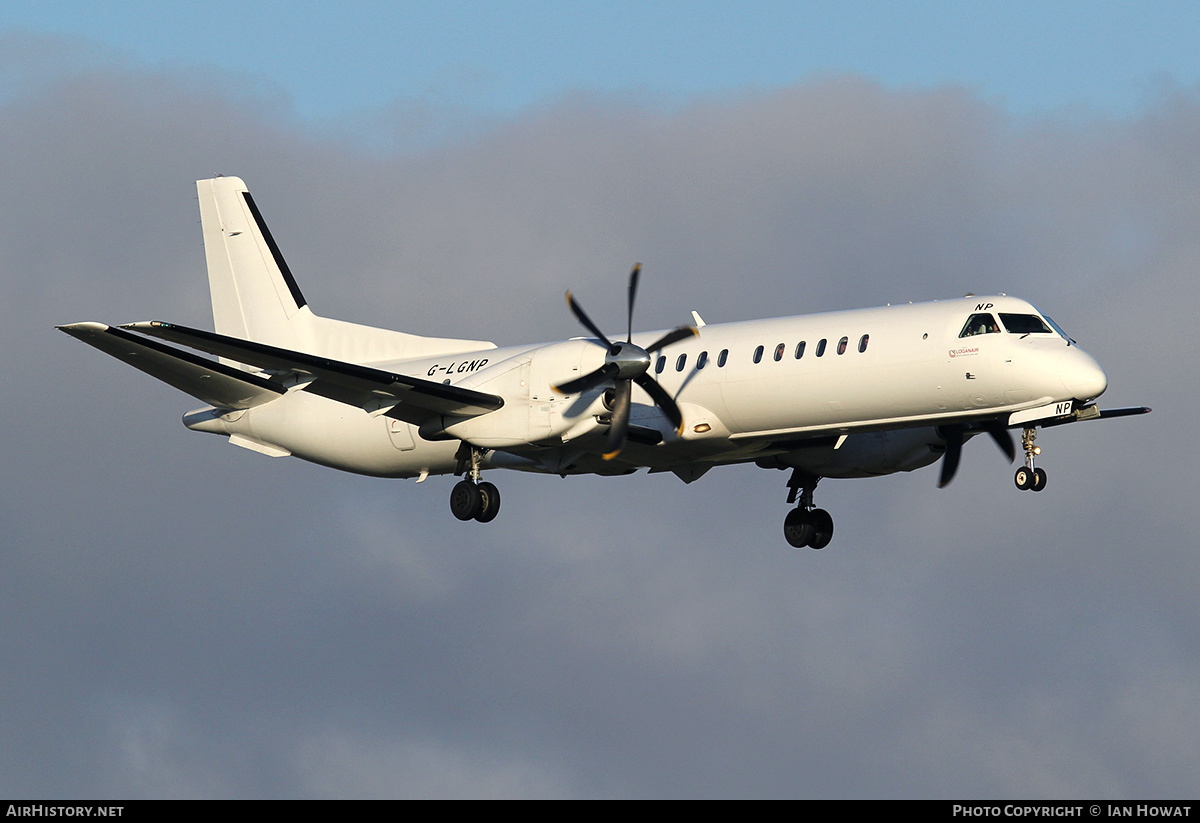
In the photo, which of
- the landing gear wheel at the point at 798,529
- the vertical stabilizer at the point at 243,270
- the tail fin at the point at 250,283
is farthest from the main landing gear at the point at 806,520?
the vertical stabilizer at the point at 243,270

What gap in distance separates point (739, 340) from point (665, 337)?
1146mm

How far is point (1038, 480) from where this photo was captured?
23.0 meters

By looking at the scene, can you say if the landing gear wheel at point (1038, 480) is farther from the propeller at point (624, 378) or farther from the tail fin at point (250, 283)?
the tail fin at point (250, 283)

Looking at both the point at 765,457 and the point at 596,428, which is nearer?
the point at 596,428

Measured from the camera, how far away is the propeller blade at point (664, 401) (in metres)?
25.1

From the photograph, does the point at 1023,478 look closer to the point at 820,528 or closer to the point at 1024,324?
the point at 1024,324

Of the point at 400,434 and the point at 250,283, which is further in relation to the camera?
the point at 250,283

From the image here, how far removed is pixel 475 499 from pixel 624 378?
359cm

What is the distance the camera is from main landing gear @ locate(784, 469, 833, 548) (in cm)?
2909

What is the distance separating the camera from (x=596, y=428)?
25141 millimetres

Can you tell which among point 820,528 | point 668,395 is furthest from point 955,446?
point 668,395
